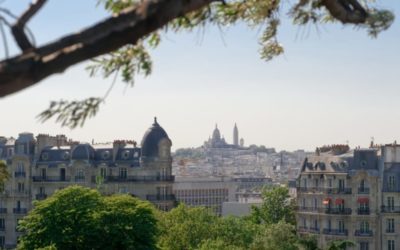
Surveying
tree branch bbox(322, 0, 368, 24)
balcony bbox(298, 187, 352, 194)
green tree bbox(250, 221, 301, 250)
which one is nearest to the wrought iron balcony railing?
balcony bbox(298, 187, 352, 194)

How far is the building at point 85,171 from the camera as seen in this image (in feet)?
251

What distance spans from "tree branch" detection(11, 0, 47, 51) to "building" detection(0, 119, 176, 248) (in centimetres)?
6915

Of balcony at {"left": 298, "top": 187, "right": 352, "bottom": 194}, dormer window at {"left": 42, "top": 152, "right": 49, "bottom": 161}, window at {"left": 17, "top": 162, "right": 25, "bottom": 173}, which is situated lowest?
balcony at {"left": 298, "top": 187, "right": 352, "bottom": 194}

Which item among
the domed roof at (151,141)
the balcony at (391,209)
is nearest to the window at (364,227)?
the balcony at (391,209)

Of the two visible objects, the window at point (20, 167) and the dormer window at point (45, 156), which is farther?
the dormer window at point (45, 156)

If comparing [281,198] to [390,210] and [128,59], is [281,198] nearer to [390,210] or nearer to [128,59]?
[390,210]

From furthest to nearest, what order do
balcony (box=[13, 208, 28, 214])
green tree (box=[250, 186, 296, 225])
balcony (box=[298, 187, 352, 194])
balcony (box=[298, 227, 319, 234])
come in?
balcony (box=[13, 208, 28, 214]) < green tree (box=[250, 186, 296, 225]) < balcony (box=[298, 227, 319, 234]) < balcony (box=[298, 187, 352, 194])

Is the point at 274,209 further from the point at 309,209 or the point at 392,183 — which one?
the point at 392,183

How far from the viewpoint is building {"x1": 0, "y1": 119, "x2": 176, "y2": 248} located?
76625 mm

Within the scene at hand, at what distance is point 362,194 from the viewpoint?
6975 centimetres

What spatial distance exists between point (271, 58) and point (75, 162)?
229 feet

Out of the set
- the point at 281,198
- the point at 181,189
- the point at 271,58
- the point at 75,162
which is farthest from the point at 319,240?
the point at 181,189

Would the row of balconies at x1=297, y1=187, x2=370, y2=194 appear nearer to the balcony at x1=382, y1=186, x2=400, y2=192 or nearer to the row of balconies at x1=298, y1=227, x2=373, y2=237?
the balcony at x1=382, y1=186, x2=400, y2=192

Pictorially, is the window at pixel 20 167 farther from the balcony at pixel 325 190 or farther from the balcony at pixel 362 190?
the balcony at pixel 362 190
